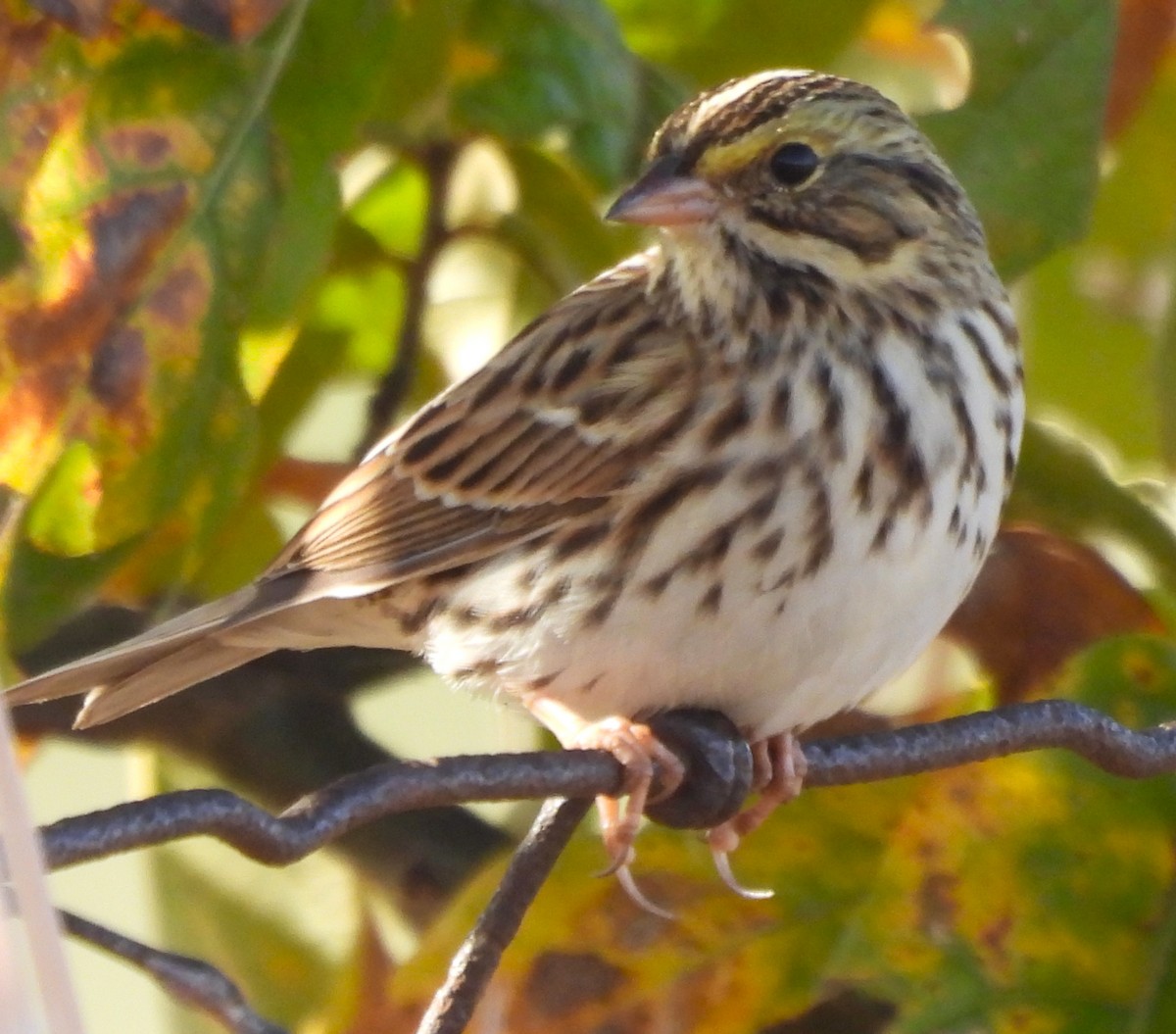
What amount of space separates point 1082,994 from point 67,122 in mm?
992

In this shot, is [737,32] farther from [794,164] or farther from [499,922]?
[499,922]

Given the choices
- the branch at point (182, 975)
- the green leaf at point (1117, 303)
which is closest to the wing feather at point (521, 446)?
the green leaf at point (1117, 303)

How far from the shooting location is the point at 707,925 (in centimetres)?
177

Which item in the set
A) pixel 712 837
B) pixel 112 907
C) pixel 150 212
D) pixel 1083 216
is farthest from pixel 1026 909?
pixel 112 907

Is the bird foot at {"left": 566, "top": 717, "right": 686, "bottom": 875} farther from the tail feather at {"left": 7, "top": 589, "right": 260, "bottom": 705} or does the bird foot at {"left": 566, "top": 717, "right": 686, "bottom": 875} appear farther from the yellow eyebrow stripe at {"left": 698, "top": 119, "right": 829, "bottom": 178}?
the yellow eyebrow stripe at {"left": 698, "top": 119, "right": 829, "bottom": 178}

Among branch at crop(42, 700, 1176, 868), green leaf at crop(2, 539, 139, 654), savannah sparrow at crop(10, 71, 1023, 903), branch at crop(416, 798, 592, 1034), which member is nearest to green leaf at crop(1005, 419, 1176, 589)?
savannah sparrow at crop(10, 71, 1023, 903)

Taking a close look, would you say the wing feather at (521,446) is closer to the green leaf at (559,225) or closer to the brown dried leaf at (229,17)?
the green leaf at (559,225)

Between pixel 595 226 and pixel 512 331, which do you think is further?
pixel 512 331

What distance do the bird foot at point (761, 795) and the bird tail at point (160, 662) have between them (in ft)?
1.32

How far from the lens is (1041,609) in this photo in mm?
1829

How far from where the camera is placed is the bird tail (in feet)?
5.55

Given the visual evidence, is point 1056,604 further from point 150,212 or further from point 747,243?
point 150,212

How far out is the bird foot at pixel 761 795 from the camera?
1.72 m

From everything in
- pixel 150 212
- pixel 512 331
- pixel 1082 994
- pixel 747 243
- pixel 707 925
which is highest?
pixel 150 212
